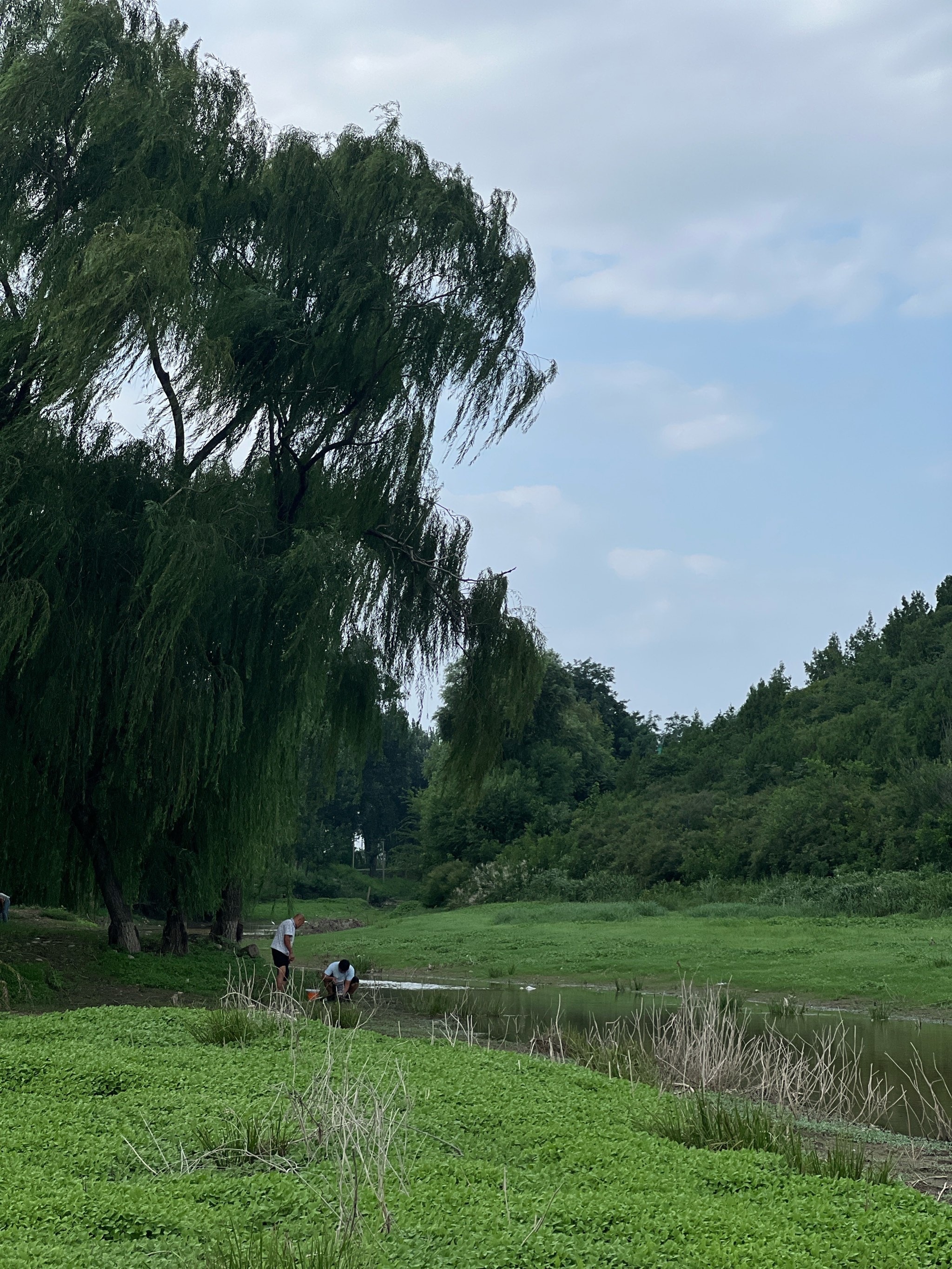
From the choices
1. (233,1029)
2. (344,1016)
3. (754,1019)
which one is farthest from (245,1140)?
(754,1019)

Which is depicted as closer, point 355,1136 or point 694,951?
point 355,1136

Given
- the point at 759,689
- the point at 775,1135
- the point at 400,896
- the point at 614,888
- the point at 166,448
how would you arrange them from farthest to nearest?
the point at 400,896, the point at 759,689, the point at 614,888, the point at 166,448, the point at 775,1135

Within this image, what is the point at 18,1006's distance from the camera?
13.1m

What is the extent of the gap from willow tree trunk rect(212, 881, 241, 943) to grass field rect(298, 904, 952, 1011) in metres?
5.62

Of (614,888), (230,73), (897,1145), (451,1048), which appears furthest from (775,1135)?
(614,888)

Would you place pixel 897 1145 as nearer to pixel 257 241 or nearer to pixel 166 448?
pixel 166 448

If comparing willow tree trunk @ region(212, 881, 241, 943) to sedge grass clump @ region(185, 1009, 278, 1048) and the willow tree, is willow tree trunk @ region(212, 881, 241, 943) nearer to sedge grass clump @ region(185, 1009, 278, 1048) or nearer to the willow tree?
the willow tree

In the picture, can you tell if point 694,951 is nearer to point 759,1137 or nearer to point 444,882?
point 759,1137

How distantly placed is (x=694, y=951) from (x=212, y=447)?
13.8m

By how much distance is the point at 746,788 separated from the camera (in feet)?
139

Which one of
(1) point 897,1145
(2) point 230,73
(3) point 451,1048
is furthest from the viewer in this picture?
(2) point 230,73

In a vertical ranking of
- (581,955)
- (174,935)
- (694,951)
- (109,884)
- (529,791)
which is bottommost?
(581,955)

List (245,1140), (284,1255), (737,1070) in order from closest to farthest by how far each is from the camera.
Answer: (284,1255) → (245,1140) → (737,1070)

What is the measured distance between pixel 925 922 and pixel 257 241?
59.6ft
